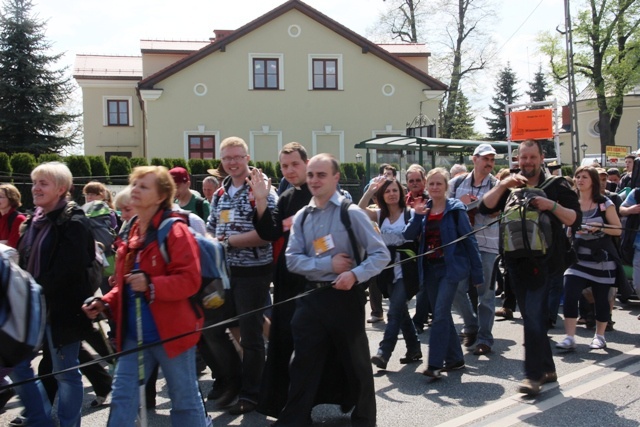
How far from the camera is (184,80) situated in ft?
119

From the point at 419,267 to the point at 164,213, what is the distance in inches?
124

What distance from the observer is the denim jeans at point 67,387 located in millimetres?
4520

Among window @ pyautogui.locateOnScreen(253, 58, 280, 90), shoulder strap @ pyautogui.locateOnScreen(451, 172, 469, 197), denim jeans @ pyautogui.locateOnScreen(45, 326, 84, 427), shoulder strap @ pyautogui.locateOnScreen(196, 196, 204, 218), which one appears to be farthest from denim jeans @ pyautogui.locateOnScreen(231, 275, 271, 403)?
window @ pyautogui.locateOnScreen(253, 58, 280, 90)

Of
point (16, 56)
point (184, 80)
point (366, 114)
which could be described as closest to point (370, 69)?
→ point (366, 114)

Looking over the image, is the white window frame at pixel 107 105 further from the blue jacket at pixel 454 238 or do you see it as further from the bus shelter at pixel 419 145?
the blue jacket at pixel 454 238

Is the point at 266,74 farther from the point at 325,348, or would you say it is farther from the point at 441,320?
the point at 325,348

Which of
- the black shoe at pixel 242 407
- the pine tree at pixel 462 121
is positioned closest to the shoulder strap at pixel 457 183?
the black shoe at pixel 242 407

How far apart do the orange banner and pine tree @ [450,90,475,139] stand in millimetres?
28500

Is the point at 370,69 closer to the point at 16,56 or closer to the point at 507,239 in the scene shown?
the point at 16,56

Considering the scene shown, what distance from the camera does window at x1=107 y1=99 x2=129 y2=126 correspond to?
41.4 m

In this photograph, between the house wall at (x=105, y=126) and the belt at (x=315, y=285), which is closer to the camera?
the belt at (x=315, y=285)

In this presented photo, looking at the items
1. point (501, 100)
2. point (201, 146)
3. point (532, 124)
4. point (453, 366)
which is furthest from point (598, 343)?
point (501, 100)

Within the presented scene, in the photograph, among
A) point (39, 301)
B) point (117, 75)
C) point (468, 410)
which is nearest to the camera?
point (39, 301)

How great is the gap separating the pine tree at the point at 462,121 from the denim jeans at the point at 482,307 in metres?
41.7
